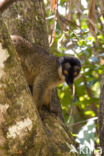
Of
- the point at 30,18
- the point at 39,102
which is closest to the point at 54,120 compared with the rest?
the point at 39,102

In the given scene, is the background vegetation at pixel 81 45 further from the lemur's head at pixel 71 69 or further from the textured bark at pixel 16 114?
the textured bark at pixel 16 114

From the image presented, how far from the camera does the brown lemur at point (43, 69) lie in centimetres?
521

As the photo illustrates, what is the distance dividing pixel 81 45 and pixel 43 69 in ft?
4.07

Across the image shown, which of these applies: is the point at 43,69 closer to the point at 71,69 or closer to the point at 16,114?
the point at 71,69

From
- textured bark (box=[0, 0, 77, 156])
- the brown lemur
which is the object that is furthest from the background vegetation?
textured bark (box=[0, 0, 77, 156])

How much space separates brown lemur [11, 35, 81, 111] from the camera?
5211 mm

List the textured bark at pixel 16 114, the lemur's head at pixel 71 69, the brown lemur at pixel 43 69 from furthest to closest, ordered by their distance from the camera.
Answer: the lemur's head at pixel 71 69 → the brown lemur at pixel 43 69 → the textured bark at pixel 16 114

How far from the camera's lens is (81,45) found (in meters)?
6.29

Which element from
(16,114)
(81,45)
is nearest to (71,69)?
(81,45)

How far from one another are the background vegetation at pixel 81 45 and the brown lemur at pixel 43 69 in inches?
14.2

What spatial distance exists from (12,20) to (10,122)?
2898 mm

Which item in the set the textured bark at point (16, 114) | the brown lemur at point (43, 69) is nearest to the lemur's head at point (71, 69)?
the brown lemur at point (43, 69)

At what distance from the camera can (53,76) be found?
18.2ft

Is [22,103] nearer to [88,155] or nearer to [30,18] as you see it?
[88,155]
